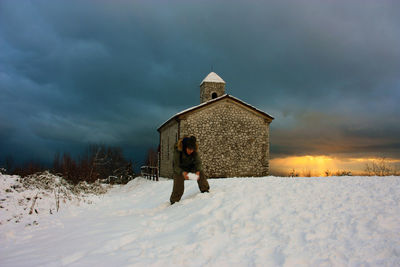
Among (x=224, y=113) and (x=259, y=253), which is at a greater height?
(x=224, y=113)

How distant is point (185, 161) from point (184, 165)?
0.44 ft

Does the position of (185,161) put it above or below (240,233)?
above

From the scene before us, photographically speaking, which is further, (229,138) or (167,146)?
(167,146)

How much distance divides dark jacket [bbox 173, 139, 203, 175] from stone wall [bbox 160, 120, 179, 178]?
11.6 m

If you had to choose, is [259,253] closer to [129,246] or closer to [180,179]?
[129,246]

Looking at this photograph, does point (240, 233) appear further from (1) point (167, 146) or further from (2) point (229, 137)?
(1) point (167, 146)

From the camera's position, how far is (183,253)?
4438 millimetres

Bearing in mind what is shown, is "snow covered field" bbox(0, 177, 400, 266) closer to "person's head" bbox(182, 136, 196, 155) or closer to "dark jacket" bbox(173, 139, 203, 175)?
"dark jacket" bbox(173, 139, 203, 175)

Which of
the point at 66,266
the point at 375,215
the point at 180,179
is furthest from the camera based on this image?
the point at 180,179

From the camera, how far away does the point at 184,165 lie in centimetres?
837

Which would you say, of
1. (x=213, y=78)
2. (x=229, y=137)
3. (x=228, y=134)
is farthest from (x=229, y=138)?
(x=213, y=78)

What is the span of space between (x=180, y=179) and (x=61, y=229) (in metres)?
3.48

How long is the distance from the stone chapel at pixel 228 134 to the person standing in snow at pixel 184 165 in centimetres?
1012

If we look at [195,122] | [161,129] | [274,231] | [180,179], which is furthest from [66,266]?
[161,129]
